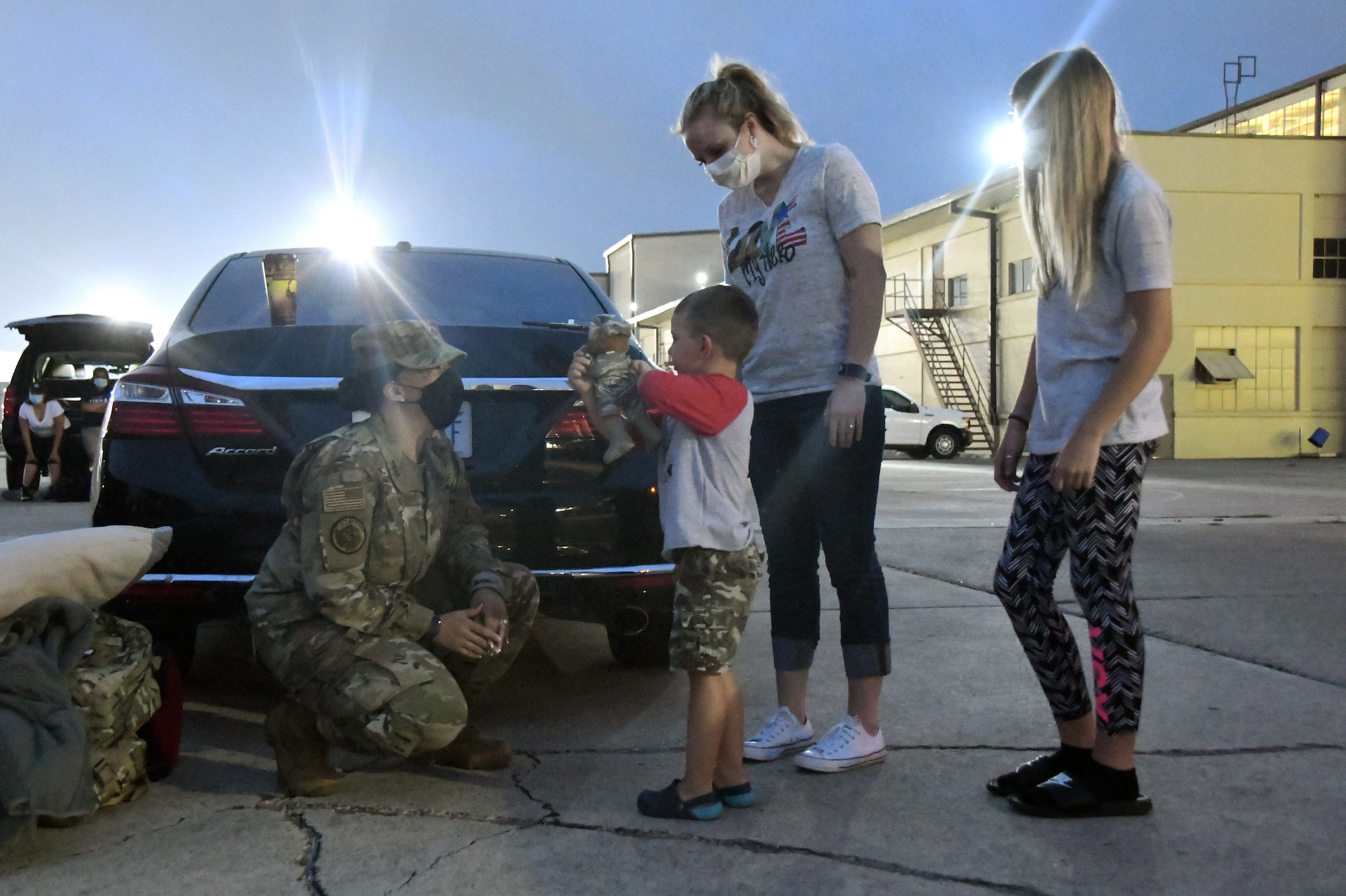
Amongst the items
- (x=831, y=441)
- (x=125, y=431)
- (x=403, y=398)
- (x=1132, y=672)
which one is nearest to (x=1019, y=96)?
(x=831, y=441)

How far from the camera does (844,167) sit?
9.62ft

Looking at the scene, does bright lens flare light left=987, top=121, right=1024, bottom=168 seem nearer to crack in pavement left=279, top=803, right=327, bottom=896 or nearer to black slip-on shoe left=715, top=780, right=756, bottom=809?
black slip-on shoe left=715, top=780, right=756, bottom=809

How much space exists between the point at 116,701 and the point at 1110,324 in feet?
7.83

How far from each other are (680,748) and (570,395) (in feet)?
3.39

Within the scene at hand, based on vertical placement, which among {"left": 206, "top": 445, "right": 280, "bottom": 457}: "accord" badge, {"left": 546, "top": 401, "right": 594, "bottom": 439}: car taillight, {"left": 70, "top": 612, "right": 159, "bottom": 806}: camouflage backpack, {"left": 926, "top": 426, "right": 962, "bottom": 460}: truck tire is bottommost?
{"left": 926, "top": 426, "right": 962, "bottom": 460}: truck tire

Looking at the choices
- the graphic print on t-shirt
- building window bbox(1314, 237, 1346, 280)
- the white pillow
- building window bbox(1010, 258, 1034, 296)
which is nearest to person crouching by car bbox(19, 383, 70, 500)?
the white pillow

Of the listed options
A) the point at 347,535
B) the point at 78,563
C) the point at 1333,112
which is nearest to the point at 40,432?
the point at 78,563

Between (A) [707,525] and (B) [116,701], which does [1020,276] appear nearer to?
(A) [707,525]

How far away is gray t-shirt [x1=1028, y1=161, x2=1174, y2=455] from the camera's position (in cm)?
251

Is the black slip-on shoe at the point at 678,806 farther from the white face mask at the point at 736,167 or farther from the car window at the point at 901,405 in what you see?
the car window at the point at 901,405

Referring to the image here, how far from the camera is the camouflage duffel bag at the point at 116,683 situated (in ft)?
8.48

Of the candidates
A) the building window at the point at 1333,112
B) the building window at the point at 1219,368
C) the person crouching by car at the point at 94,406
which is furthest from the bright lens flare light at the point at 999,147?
the person crouching by car at the point at 94,406

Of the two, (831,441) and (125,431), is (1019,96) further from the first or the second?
(125,431)

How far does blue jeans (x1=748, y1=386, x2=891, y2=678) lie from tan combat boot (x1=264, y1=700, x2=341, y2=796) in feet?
3.93
